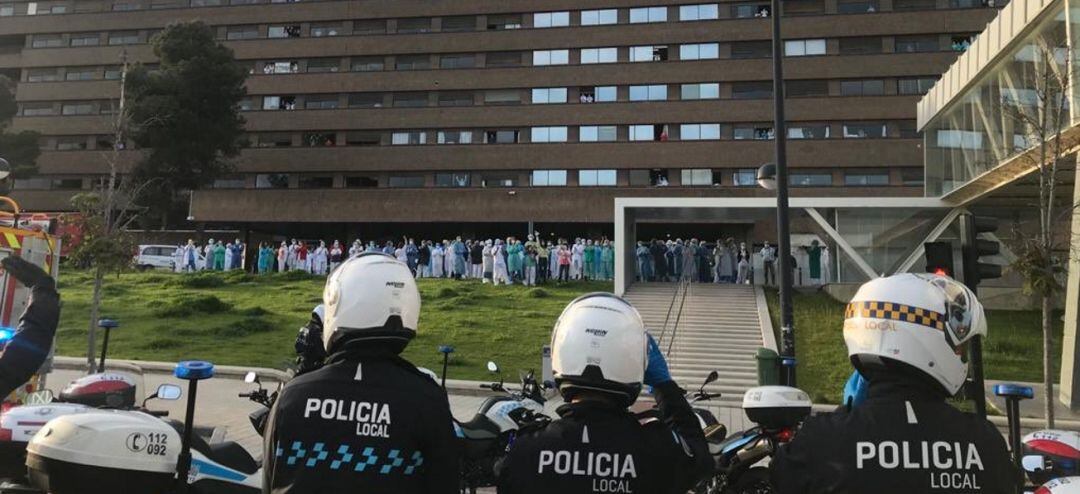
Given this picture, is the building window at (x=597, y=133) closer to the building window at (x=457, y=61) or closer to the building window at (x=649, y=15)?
the building window at (x=649, y=15)

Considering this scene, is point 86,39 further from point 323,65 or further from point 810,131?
point 810,131

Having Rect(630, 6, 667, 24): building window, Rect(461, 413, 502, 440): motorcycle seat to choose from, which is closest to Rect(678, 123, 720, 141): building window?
Rect(630, 6, 667, 24): building window

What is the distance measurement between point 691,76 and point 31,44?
5724cm

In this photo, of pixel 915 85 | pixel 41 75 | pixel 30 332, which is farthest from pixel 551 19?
pixel 30 332

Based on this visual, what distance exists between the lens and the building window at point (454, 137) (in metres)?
49.7

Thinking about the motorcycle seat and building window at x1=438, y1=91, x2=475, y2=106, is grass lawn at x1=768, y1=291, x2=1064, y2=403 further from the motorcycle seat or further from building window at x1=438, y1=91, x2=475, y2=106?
building window at x1=438, y1=91, x2=475, y2=106

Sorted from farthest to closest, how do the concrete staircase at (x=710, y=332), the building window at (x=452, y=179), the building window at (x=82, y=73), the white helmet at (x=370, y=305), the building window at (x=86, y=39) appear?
the building window at (x=86, y=39) → the building window at (x=82, y=73) → the building window at (x=452, y=179) → the concrete staircase at (x=710, y=332) → the white helmet at (x=370, y=305)

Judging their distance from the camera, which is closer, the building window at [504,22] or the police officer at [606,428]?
the police officer at [606,428]

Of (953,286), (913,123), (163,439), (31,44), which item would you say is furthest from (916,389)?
(31,44)

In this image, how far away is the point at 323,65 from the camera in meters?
53.7

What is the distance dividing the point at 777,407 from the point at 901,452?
7.59 ft

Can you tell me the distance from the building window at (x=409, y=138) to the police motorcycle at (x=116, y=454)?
159ft

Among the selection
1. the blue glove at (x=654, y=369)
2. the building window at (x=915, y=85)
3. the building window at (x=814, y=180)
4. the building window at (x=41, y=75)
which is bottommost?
the blue glove at (x=654, y=369)

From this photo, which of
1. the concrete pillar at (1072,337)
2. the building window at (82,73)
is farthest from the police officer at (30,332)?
the building window at (82,73)
